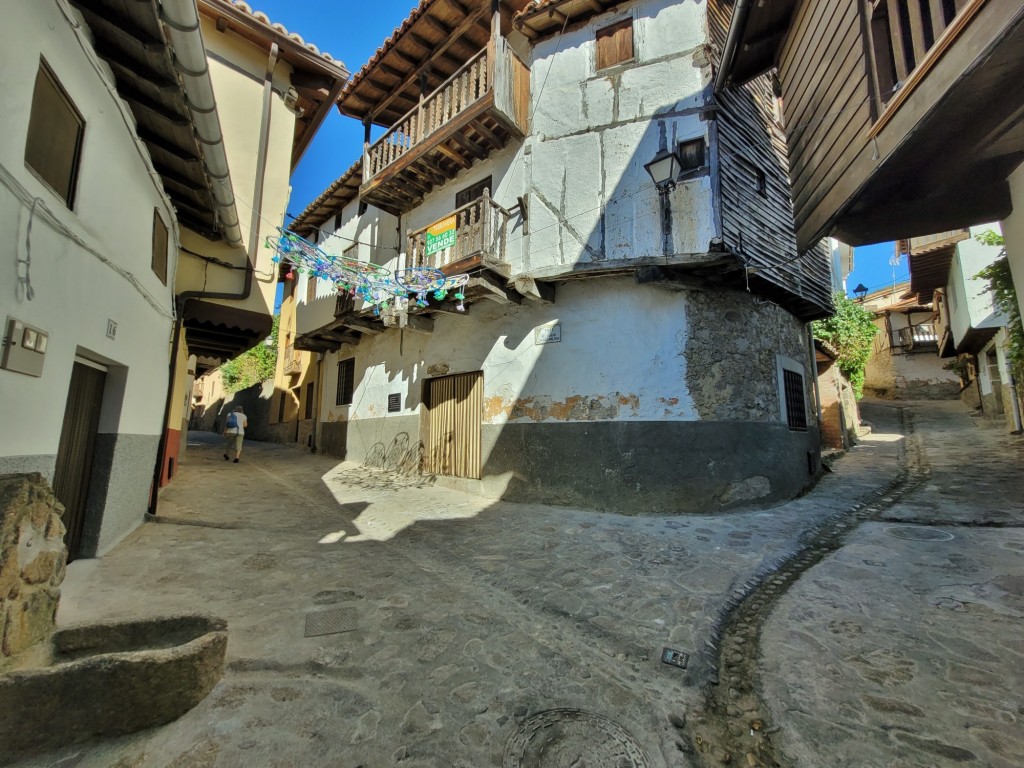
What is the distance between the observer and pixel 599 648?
331cm

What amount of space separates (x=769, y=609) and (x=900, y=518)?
4183mm

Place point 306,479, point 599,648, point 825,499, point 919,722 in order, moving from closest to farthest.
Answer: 1. point 919,722
2. point 599,648
3. point 825,499
4. point 306,479

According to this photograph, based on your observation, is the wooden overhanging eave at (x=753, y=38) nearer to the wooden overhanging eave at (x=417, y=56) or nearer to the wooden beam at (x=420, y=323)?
the wooden overhanging eave at (x=417, y=56)

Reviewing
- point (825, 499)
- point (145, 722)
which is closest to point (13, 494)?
point (145, 722)

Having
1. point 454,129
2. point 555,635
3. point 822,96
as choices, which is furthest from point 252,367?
point 822,96

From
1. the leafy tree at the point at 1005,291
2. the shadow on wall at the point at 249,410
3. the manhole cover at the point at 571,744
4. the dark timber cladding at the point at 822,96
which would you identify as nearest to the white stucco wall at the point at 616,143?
the dark timber cladding at the point at 822,96

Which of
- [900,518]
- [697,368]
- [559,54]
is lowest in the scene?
[900,518]

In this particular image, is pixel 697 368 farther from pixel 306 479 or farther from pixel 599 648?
pixel 306 479

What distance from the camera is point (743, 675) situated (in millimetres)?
3023

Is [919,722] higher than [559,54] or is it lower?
lower

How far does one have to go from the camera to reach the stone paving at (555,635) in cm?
231

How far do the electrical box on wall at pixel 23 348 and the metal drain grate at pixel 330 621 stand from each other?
8.47 feet

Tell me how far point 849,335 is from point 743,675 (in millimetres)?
15547

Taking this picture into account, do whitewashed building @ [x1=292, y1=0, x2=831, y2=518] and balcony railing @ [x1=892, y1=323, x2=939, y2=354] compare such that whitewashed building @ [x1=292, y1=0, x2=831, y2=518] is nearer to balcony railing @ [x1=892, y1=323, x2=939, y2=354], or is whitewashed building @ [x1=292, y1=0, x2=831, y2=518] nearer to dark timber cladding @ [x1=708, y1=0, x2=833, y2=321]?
dark timber cladding @ [x1=708, y1=0, x2=833, y2=321]
